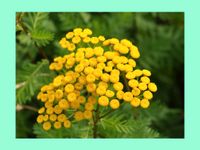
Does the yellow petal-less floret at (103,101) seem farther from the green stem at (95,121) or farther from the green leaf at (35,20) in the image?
the green leaf at (35,20)

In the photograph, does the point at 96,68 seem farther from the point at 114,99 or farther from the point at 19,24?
the point at 19,24

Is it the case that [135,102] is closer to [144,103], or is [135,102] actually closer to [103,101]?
[144,103]

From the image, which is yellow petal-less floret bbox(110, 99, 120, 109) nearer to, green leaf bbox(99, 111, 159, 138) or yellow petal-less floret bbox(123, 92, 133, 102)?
yellow petal-less floret bbox(123, 92, 133, 102)

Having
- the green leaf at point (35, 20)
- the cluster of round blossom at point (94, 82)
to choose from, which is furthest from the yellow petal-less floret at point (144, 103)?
the green leaf at point (35, 20)

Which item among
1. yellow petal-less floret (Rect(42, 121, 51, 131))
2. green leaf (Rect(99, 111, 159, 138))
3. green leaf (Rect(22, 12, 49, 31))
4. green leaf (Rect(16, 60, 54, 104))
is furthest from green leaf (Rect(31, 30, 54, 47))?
green leaf (Rect(99, 111, 159, 138))

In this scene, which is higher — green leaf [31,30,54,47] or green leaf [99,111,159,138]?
green leaf [31,30,54,47]
